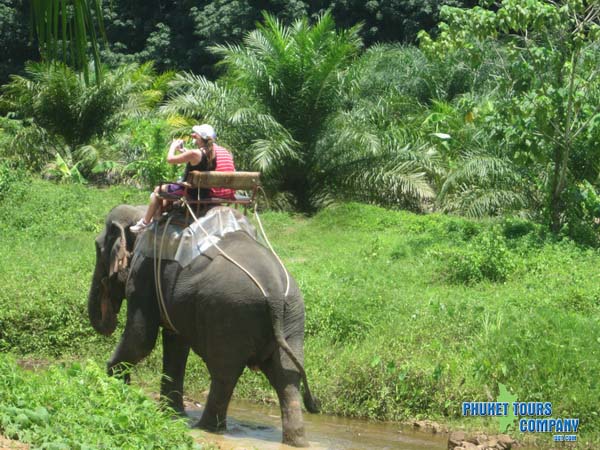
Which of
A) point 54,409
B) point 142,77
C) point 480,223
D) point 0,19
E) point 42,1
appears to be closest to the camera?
point 42,1

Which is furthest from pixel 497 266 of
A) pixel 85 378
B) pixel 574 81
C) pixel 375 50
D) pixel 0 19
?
pixel 0 19

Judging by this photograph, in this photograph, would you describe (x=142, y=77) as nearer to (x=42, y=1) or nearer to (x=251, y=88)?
(x=251, y=88)

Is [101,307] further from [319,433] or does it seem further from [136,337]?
[319,433]

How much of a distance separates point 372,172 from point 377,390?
411 inches

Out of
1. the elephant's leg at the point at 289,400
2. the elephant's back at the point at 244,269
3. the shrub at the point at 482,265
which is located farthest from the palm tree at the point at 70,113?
the elephant's leg at the point at 289,400

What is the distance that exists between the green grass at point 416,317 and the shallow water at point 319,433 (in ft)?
0.76

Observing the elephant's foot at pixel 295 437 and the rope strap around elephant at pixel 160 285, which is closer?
the elephant's foot at pixel 295 437

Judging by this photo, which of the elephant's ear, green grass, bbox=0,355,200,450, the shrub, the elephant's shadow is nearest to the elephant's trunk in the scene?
the elephant's ear

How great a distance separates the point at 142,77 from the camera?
2378 cm

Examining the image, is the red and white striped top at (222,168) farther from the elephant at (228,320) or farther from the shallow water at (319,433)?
the shallow water at (319,433)

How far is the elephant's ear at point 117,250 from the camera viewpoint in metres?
8.27

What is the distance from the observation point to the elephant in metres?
6.92

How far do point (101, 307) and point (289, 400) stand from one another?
2.38m

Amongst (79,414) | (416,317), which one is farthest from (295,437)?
(416,317)
